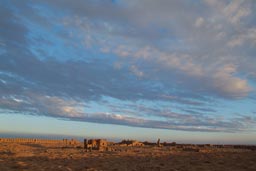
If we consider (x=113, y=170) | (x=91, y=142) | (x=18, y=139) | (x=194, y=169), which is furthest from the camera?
(x=18, y=139)

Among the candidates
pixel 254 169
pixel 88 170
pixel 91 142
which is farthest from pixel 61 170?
pixel 91 142

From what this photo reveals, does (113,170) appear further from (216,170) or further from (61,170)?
(216,170)

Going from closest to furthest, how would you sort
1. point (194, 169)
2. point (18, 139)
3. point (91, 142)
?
point (194, 169) → point (91, 142) → point (18, 139)

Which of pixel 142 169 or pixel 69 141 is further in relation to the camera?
pixel 69 141

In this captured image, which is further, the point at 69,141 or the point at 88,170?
the point at 69,141

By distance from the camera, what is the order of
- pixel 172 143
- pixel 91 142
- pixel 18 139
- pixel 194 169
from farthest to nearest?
pixel 172 143 < pixel 18 139 < pixel 91 142 < pixel 194 169

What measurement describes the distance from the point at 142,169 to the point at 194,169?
342 cm

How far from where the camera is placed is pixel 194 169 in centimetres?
1864

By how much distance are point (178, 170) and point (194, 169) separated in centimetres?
131

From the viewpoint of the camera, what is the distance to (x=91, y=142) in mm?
43656

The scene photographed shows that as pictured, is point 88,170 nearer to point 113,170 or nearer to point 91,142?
point 113,170

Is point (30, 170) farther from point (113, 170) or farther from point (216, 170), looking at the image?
point (216, 170)

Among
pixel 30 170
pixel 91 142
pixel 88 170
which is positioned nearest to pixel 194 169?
pixel 88 170

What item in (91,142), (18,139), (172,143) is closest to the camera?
(91,142)
